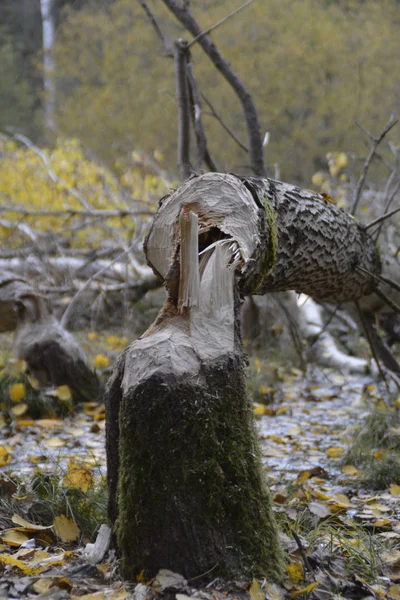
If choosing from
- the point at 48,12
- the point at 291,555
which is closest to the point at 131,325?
the point at 291,555

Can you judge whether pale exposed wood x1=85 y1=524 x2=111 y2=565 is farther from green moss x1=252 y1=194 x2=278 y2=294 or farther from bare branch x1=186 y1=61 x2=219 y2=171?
bare branch x1=186 y1=61 x2=219 y2=171

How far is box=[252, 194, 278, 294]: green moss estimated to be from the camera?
2205 millimetres

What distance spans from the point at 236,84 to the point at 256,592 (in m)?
3.51

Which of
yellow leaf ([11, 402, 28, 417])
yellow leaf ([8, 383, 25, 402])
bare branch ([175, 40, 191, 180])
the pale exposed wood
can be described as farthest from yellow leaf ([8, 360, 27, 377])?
the pale exposed wood

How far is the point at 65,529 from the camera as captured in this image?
6.66 ft

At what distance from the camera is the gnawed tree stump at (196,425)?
5.19ft

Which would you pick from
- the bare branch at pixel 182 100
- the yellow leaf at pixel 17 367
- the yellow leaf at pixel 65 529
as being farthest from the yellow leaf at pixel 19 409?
the yellow leaf at pixel 65 529

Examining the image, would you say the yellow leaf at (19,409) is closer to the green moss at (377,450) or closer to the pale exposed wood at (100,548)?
the green moss at (377,450)

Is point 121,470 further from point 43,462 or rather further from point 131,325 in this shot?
point 131,325

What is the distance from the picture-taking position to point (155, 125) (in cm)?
1614

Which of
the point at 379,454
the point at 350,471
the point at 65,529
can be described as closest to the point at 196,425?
the point at 65,529

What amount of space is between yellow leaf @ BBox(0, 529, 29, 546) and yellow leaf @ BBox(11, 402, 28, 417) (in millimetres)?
2090

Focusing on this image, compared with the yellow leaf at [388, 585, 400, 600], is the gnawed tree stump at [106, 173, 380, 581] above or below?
above

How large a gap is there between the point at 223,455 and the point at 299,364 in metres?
4.35
